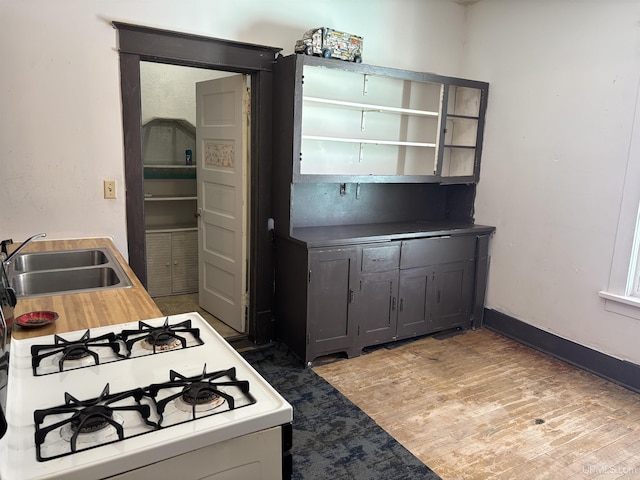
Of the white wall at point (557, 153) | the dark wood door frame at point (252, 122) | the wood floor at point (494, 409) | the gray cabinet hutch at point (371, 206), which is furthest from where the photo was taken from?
the gray cabinet hutch at point (371, 206)

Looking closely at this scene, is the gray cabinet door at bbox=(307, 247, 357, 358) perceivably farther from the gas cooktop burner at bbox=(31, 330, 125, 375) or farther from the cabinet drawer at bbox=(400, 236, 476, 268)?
the gas cooktop burner at bbox=(31, 330, 125, 375)

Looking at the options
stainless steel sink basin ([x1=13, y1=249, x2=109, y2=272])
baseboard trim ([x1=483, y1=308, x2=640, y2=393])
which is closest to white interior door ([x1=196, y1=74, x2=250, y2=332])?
stainless steel sink basin ([x1=13, y1=249, x2=109, y2=272])

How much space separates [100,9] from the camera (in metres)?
2.68

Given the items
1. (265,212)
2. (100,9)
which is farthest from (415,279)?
(100,9)

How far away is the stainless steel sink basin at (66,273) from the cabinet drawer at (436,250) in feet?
6.63

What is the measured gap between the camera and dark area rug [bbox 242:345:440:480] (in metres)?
2.18

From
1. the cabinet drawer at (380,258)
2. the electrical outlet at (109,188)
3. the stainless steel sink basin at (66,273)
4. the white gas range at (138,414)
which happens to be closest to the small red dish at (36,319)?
the white gas range at (138,414)

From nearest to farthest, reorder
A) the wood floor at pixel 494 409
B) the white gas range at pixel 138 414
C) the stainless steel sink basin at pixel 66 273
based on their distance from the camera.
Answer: the white gas range at pixel 138 414 < the stainless steel sink basin at pixel 66 273 < the wood floor at pixel 494 409

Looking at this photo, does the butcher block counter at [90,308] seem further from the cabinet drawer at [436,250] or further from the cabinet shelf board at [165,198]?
the cabinet shelf board at [165,198]

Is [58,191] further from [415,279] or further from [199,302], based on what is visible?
[415,279]

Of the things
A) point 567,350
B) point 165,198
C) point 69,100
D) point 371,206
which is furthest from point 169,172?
point 567,350

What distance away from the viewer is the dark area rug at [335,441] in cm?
218

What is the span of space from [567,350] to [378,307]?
141 centimetres

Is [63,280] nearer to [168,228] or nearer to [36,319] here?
[36,319]
